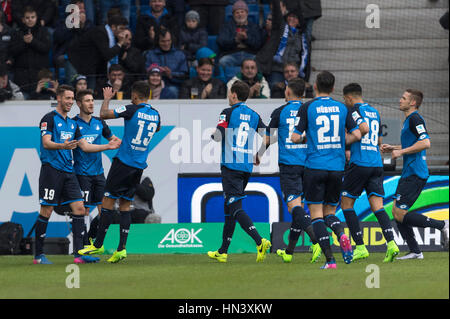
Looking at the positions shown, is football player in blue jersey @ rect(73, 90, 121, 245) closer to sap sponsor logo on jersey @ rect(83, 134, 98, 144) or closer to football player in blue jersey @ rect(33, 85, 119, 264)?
sap sponsor logo on jersey @ rect(83, 134, 98, 144)

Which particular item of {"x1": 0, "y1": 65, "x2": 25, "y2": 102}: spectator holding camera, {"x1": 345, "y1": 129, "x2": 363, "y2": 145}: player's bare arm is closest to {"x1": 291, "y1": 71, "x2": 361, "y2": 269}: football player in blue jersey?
{"x1": 345, "y1": 129, "x2": 363, "y2": 145}: player's bare arm

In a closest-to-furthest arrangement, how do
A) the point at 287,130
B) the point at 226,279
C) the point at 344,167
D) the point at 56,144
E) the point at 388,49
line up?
the point at 226,279, the point at 344,167, the point at 56,144, the point at 287,130, the point at 388,49

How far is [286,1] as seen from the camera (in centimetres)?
1555

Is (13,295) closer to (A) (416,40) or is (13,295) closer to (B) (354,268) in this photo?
(B) (354,268)

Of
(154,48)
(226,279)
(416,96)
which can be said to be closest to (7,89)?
(154,48)

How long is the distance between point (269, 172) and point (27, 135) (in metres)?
3.93

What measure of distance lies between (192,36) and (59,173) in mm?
5945

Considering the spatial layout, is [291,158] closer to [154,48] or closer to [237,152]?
[237,152]

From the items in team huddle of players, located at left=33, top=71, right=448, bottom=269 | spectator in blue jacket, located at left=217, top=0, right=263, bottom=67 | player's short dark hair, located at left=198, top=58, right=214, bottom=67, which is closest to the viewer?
team huddle of players, located at left=33, top=71, right=448, bottom=269

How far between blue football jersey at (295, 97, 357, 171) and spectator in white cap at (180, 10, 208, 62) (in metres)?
6.87

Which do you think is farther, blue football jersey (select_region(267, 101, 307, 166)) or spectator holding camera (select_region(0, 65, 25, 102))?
spectator holding camera (select_region(0, 65, 25, 102))

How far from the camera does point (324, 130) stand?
9.02 metres

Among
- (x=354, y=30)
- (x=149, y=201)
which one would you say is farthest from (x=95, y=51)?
(x=354, y=30)

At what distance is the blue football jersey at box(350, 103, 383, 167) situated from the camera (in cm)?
1011
